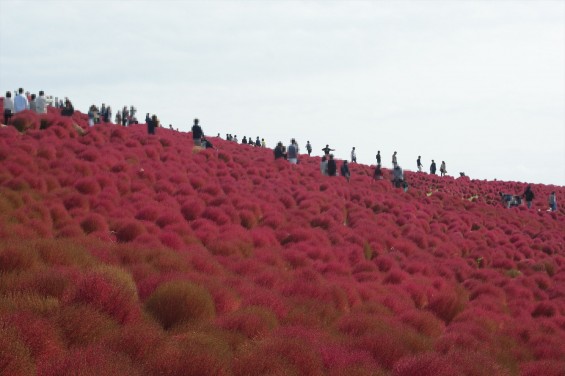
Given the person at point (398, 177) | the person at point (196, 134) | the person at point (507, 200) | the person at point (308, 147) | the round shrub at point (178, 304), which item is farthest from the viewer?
the person at point (308, 147)

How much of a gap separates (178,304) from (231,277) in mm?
2168

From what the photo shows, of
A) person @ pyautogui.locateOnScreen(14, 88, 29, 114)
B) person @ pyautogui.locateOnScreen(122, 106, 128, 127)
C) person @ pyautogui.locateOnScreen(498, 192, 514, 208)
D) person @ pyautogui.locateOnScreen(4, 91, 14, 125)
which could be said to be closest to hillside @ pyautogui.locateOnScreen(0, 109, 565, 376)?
person @ pyautogui.locateOnScreen(4, 91, 14, 125)

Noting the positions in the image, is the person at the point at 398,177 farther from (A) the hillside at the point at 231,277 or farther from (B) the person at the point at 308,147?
(B) the person at the point at 308,147

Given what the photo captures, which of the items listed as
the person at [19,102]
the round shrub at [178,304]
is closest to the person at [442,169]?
the person at [19,102]

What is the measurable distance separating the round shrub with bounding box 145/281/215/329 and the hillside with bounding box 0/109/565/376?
21 mm

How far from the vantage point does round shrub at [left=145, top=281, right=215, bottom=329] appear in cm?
620

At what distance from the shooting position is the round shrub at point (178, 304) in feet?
20.4

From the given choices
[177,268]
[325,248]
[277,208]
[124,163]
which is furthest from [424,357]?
[124,163]

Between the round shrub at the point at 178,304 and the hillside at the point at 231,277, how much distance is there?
0.07 ft

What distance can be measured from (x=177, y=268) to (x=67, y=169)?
850 cm

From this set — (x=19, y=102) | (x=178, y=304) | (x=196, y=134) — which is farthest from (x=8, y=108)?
(x=178, y=304)

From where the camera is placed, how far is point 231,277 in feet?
28.0

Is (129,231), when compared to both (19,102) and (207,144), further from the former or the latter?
(207,144)

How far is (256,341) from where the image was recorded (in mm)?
5633
